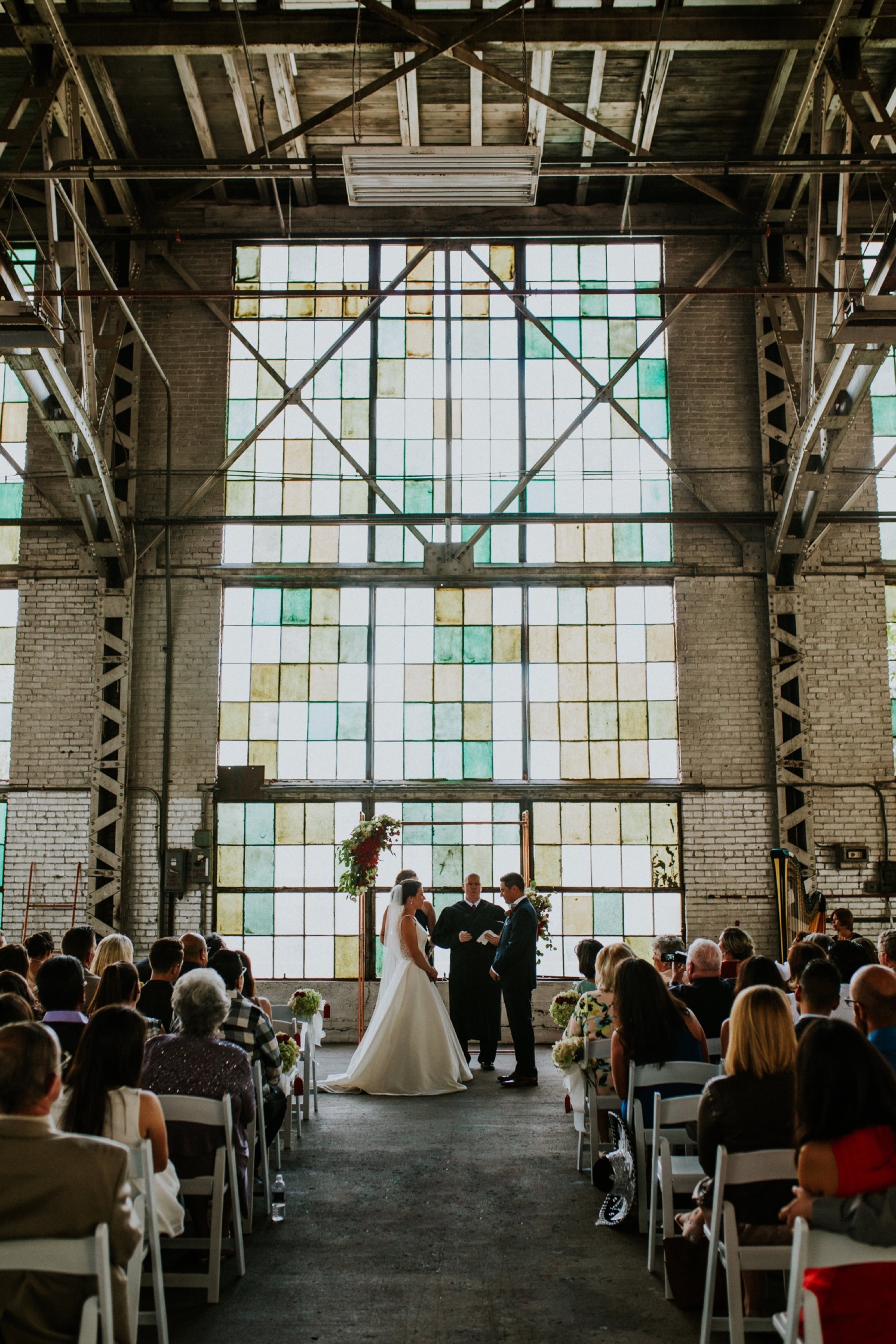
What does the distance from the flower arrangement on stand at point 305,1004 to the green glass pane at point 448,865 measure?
13.5 ft

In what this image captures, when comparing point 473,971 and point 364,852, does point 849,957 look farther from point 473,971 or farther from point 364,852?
point 364,852

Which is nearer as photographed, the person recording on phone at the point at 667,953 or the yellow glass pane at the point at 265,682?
the person recording on phone at the point at 667,953

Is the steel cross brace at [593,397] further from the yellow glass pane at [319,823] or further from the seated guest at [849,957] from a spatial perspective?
the seated guest at [849,957]

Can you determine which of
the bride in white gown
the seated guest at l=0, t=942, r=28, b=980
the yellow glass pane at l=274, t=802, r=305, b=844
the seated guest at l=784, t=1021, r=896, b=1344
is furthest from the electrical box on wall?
the seated guest at l=784, t=1021, r=896, b=1344

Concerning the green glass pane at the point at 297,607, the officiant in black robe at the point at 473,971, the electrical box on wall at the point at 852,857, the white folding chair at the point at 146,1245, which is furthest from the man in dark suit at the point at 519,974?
the white folding chair at the point at 146,1245

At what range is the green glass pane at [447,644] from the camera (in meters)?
12.2

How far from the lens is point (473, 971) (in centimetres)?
998

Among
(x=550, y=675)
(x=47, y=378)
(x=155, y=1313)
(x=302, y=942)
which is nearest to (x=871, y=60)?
(x=550, y=675)

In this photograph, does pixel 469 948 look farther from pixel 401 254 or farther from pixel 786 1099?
pixel 401 254

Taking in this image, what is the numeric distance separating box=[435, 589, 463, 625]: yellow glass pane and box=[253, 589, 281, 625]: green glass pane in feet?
5.64

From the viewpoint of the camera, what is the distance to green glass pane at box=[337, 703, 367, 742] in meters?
12.1

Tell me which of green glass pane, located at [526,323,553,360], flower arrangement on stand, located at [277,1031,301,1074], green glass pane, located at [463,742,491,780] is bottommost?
flower arrangement on stand, located at [277,1031,301,1074]

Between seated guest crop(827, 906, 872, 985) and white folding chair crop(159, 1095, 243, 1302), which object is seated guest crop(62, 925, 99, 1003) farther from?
seated guest crop(827, 906, 872, 985)

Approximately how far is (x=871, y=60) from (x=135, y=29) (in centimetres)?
683
